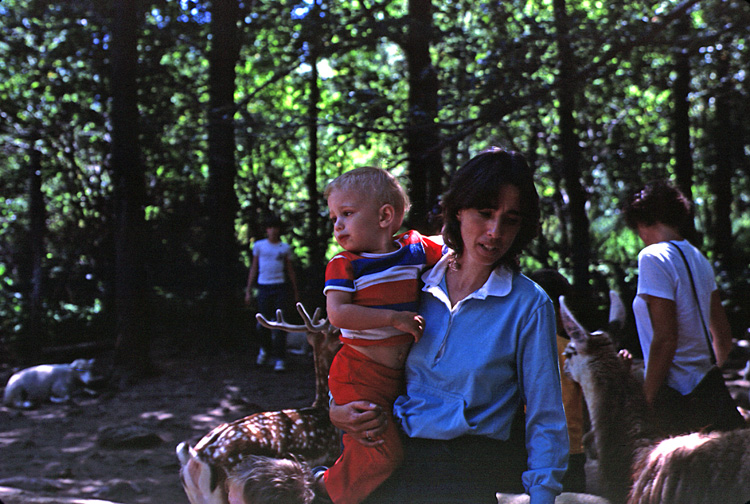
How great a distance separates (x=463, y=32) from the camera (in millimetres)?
7426

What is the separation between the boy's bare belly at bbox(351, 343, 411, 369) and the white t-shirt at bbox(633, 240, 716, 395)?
151 centimetres

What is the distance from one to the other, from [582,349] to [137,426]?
4.21 meters

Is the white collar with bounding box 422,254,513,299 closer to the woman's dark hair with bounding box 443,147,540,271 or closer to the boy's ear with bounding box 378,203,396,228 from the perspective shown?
the woman's dark hair with bounding box 443,147,540,271

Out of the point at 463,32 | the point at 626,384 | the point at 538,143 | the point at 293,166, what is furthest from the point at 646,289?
the point at 293,166

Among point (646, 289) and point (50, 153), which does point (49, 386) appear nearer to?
point (50, 153)

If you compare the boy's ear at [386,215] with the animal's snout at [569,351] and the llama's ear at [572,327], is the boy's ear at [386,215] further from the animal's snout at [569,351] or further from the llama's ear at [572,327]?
the animal's snout at [569,351]

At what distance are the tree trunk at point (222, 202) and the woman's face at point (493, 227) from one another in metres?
7.28

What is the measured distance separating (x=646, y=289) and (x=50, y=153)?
10.0 metres

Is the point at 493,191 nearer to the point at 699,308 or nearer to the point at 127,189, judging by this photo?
the point at 699,308

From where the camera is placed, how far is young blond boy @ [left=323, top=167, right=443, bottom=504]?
184 cm

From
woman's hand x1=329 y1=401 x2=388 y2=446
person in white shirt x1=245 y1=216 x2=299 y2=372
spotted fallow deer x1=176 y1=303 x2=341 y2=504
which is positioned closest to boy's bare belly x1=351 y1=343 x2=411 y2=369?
woman's hand x1=329 y1=401 x2=388 y2=446

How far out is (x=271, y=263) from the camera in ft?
26.3

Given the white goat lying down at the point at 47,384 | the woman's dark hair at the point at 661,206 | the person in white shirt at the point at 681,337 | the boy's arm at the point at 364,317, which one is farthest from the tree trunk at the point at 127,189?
the boy's arm at the point at 364,317

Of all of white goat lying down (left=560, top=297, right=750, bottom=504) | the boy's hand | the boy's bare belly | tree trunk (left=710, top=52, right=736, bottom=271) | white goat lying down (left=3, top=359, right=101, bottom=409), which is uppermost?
tree trunk (left=710, top=52, right=736, bottom=271)
